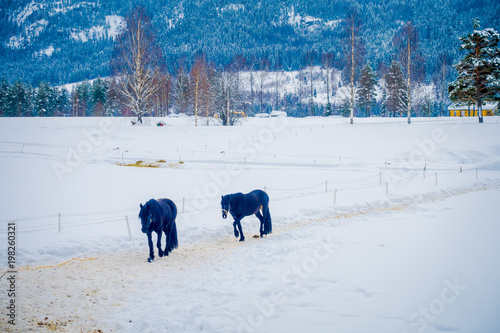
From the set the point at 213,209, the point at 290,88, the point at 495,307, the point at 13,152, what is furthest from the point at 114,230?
the point at 290,88

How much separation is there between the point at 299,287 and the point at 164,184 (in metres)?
13.1

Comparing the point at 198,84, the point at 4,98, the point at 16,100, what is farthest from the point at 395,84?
the point at 4,98

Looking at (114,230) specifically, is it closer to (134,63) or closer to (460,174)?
(460,174)

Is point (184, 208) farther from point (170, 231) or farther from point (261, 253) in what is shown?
point (261, 253)

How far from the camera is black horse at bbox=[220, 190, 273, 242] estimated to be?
26.9 feet

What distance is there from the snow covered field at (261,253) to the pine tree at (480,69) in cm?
1328

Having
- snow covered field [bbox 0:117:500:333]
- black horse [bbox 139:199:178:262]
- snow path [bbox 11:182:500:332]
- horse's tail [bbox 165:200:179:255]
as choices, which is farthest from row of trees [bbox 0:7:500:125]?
snow path [bbox 11:182:500:332]

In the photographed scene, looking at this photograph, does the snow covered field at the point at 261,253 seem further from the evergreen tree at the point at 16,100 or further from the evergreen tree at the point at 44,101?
the evergreen tree at the point at 16,100

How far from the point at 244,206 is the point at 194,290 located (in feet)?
11.1

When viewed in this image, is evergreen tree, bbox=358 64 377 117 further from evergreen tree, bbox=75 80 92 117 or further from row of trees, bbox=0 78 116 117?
evergreen tree, bbox=75 80 92 117

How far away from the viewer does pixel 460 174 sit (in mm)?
19578

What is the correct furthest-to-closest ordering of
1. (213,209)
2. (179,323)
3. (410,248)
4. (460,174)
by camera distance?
(460,174) < (213,209) < (410,248) < (179,323)

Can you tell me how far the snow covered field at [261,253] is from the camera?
14.5 feet

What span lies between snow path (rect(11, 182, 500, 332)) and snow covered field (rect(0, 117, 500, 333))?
31 millimetres
